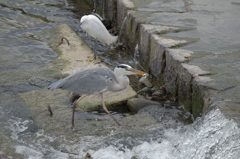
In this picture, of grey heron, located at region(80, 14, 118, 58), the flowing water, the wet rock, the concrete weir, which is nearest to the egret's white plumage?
grey heron, located at region(80, 14, 118, 58)

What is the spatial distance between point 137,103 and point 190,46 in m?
1.19

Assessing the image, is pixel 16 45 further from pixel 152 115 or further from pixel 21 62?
pixel 152 115

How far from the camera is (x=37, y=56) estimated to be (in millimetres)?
7402

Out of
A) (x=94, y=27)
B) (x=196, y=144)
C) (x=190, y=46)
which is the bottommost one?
(x=196, y=144)

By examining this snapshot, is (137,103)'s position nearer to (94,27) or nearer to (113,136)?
(113,136)

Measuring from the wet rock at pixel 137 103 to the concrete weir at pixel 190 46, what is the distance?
0.43 meters

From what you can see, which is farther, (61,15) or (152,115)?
(61,15)

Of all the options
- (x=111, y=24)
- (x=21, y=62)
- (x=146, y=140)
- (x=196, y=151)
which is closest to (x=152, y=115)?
(x=146, y=140)

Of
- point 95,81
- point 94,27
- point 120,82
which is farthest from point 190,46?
point 94,27

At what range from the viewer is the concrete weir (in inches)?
199

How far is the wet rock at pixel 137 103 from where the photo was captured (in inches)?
223

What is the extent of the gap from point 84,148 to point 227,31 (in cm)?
310

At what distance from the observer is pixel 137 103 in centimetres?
569

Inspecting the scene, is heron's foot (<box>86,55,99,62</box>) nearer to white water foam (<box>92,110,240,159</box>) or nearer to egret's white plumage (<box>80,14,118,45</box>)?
egret's white plumage (<box>80,14,118,45</box>)
